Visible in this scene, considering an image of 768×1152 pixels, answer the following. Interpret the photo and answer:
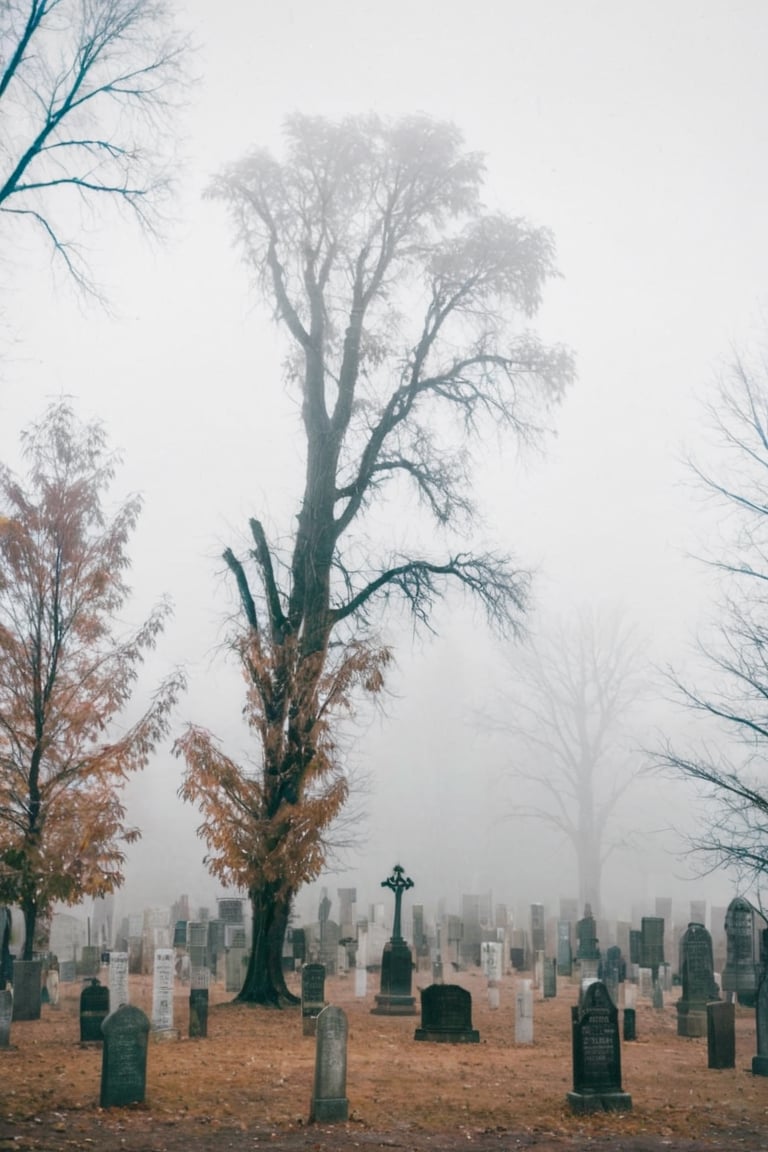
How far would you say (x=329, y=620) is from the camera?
16938 millimetres

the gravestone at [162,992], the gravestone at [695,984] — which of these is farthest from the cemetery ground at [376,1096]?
the gravestone at [695,984]

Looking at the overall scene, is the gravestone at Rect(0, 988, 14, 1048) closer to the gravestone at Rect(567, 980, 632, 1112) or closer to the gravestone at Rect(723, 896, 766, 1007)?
the gravestone at Rect(567, 980, 632, 1112)

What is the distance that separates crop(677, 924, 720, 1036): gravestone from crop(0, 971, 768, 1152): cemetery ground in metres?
0.55

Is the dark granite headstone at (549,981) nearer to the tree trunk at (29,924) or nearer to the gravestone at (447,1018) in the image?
the gravestone at (447,1018)

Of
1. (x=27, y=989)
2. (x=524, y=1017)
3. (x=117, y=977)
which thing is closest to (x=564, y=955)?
(x=524, y=1017)

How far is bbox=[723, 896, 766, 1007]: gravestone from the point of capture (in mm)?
16344

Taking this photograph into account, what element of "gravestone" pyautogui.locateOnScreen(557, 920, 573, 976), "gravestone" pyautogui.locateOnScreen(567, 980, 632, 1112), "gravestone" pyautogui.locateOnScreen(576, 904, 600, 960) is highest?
"gravestone" pyautogui.locateOnScreen(567, 980, 632, 1112)

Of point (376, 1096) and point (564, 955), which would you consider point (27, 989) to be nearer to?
point (376, 1096)

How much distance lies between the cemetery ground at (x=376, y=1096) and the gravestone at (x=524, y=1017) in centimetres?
14

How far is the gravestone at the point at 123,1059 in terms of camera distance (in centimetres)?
799

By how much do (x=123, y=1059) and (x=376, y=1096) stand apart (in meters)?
2.18

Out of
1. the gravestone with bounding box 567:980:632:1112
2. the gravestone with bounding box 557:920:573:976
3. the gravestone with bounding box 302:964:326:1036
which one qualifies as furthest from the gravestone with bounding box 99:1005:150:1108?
the gravestone with bounding box 557:920:573:976

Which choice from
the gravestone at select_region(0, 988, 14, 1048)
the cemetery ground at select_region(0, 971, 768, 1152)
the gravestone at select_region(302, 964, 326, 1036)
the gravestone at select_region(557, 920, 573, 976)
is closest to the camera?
the cemetery ground at select_region(0, 971, 768, 1152)

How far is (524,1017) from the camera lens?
40.0ft
